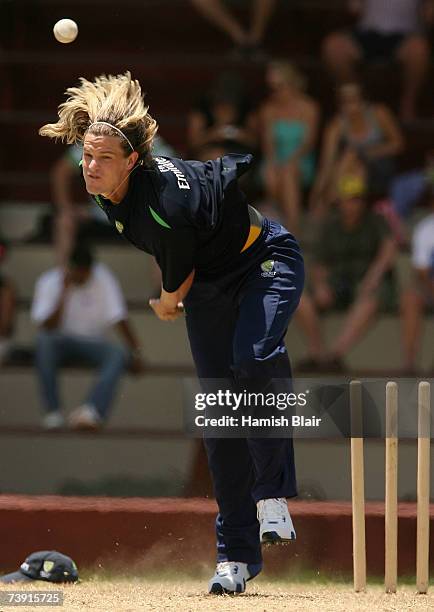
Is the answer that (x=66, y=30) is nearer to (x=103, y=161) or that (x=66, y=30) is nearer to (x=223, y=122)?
(x=103, y=161)

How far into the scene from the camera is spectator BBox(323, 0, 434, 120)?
1027 cm

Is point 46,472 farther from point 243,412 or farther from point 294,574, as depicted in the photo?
point 243,412

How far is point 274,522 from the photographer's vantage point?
553cm

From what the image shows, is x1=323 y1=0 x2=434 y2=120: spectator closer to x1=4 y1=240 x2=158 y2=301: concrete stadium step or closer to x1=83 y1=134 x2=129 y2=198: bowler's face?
x1=4 y1=240 x2=158 y2=301: concrete stadium step

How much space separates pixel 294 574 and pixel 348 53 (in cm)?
480

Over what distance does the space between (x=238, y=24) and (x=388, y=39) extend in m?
1.27

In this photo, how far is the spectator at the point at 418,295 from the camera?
30.0 feet

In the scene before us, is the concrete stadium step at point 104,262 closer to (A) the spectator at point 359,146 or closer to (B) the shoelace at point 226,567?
(A) the spectator at point 359,146

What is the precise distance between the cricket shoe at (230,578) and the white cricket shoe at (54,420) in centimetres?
304

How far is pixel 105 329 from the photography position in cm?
927

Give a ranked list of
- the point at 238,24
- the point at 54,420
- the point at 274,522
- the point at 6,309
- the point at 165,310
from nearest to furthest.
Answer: the point at 274,522 < the point at 165,310 < the point at 54,420 < the point at 6,309 < the point at 238,24

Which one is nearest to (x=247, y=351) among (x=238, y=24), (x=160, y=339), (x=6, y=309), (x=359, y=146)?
(x=160, y=339)

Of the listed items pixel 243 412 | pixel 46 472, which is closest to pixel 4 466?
pixel 46 472

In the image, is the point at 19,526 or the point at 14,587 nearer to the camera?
the point at 14,587
